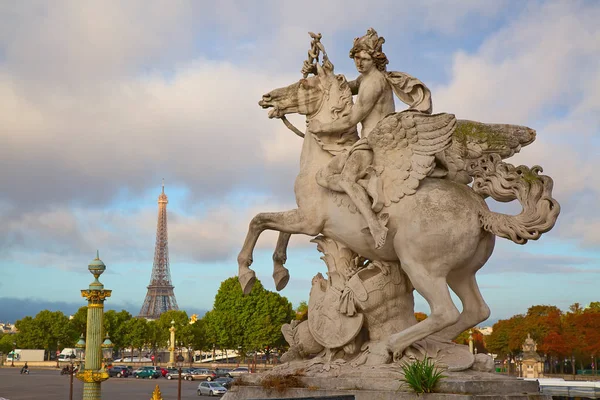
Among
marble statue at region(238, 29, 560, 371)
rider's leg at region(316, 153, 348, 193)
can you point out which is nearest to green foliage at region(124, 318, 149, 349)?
marble statue at region(238, 29, 560, 371)

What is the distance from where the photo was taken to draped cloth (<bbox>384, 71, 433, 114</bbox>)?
26.2ft

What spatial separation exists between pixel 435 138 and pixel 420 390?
2.70m

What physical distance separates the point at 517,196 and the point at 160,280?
4922 inches

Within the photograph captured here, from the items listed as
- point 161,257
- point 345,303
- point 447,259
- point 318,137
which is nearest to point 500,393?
point 447,259

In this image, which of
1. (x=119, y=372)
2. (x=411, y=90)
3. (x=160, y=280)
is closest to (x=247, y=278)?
(x=411, y=90)

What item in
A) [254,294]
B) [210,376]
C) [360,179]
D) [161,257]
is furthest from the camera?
[161,257]

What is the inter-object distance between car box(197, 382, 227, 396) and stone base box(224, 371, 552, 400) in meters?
23.8

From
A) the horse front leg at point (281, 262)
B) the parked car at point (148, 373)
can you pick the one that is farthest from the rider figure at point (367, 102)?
the parked car at point (148, 373)

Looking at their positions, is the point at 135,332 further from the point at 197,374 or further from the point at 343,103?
the point at 343,103

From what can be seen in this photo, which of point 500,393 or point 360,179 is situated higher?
point 360,179

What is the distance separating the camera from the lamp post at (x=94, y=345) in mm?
15609

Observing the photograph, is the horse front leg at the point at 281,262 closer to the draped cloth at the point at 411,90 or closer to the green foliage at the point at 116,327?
the draped cloth at the point at 411,90

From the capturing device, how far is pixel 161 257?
126 metres

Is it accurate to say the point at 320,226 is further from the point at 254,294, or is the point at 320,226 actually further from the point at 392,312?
the point at 254,294
